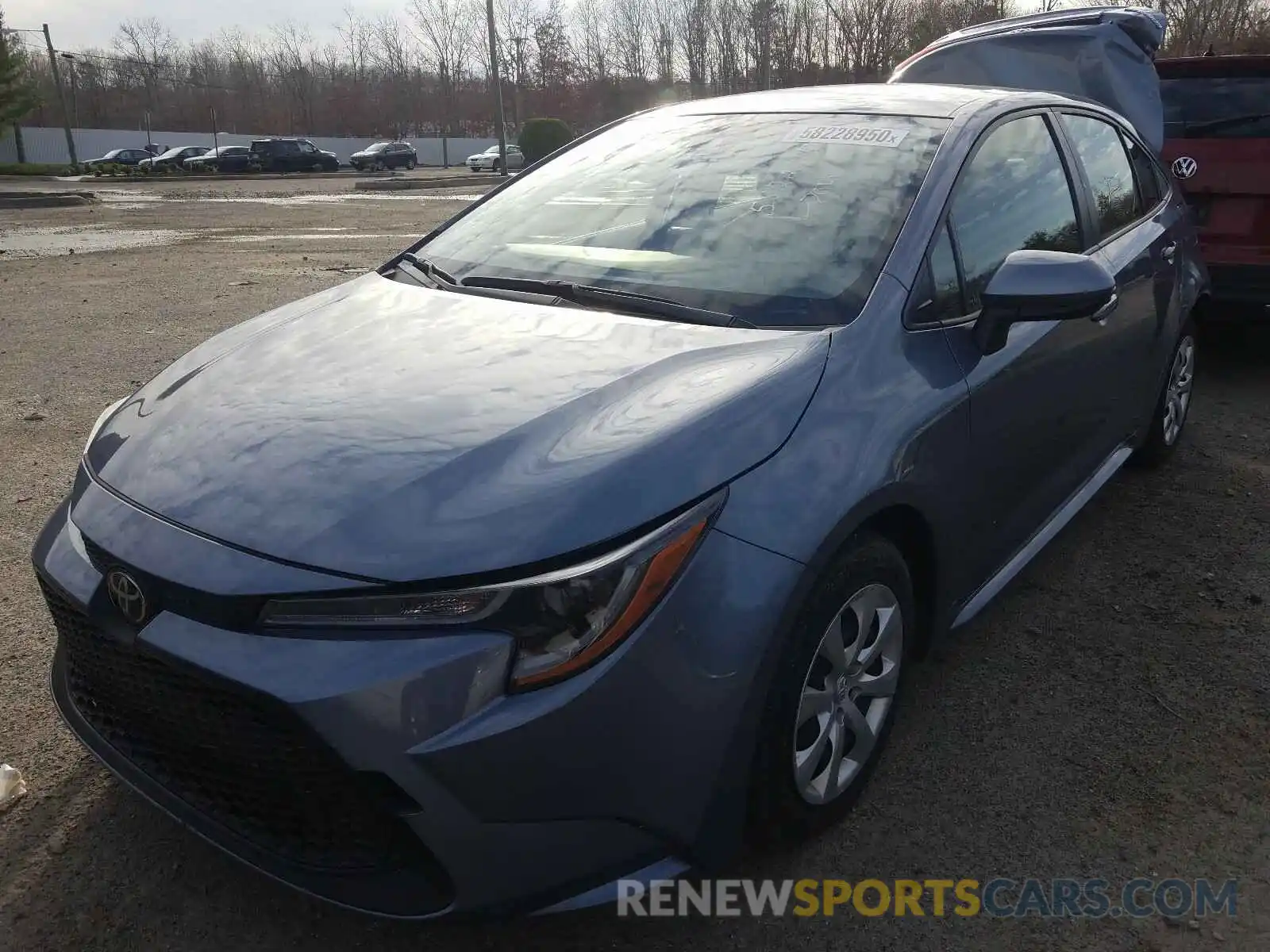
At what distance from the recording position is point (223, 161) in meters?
42.0

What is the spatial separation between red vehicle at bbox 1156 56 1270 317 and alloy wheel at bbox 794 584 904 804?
4.05 metres

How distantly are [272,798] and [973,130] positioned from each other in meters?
2.43

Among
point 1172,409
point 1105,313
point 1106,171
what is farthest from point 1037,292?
point 1172,409

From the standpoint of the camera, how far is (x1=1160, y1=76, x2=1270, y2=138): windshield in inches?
215

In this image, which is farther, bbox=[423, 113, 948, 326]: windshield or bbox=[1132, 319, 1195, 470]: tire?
bbox=[1132, 319, 1195, 470]: tire

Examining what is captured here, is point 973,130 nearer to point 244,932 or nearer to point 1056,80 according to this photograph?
point 244,932

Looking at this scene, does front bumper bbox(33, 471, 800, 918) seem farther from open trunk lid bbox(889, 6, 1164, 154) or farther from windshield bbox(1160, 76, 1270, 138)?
windshield bbox(1160, 76, 1270, 138)

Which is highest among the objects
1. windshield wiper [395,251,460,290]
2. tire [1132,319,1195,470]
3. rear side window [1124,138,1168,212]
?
rear side window [1124,138,1168,212]

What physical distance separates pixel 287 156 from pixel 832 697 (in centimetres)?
4745

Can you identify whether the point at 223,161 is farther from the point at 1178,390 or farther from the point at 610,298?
the point at 610,298

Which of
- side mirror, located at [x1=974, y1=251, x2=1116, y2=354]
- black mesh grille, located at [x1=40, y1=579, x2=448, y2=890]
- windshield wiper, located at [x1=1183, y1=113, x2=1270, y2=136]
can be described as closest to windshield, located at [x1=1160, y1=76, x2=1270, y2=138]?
windshield wiper, located at [x1=1183, y1=113, x2=1270, y2=136]

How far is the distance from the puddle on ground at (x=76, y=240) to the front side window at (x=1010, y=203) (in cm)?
1317

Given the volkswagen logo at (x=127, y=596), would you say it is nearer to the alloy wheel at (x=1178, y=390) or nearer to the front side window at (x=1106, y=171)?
the front side window at (x=1106, y=171)

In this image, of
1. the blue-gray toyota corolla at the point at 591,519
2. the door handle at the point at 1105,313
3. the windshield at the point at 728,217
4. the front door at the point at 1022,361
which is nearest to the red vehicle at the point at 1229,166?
the door handle at the point at 1105,313
